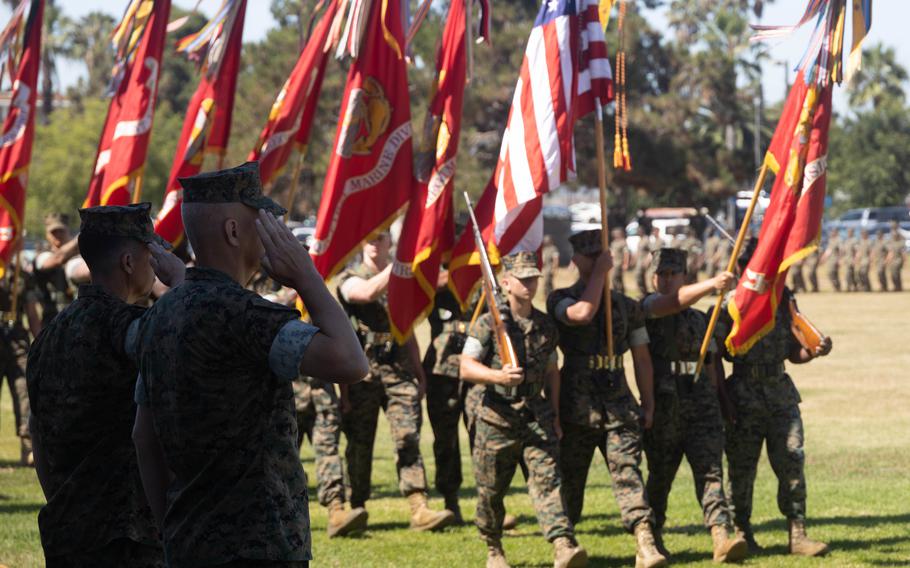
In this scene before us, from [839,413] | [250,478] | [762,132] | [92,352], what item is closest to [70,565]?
[92,352]

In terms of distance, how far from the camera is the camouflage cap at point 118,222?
18.1 ft

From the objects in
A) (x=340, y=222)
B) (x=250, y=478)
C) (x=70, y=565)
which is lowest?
(x=70, y=565)

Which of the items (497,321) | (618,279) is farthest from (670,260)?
(618,279)

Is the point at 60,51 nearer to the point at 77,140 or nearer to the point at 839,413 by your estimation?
the point at 77,140

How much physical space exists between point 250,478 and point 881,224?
5989 cm

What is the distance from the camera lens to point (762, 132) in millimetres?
69312

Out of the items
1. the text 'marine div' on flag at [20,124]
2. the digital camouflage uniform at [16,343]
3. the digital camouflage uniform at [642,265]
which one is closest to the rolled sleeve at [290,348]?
the text 'marine div' on flag at [20,124]

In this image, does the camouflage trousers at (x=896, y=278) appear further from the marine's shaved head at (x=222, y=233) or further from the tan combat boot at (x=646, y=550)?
the marine's shaved head at (x=222, y=233)

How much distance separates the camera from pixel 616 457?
368 inches

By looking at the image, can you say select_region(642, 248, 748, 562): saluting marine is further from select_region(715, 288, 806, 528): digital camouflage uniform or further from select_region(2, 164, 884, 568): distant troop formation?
select_region(715, 288, 806, 528): digital camouflage uniform

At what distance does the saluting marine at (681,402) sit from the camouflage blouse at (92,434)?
477 cm

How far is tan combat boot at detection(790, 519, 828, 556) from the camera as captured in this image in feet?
31.7

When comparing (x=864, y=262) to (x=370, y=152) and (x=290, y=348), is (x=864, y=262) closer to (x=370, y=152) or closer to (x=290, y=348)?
(x=370, y=152)

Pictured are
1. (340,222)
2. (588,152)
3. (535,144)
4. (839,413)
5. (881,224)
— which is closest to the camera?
(535,144)
